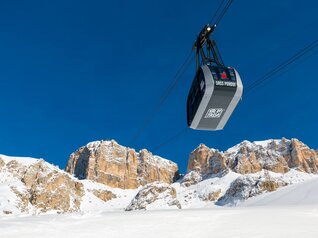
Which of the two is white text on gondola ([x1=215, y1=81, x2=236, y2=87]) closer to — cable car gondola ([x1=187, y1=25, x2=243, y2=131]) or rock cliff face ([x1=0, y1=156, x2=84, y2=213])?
cable car gondola ([x1=187, y1=25, x2=243, y2=131])

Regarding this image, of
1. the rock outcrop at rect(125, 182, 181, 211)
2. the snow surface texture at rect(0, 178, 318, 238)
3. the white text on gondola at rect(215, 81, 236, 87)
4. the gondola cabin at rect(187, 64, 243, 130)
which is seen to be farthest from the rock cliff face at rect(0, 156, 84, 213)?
the white text on gondola at rect(215, 81, 236, 87)

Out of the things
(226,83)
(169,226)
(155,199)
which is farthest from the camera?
(155,199)

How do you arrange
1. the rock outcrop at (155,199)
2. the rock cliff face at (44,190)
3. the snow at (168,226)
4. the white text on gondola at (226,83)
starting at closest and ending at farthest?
the snow at (168,226)
the white text on gondola at (226,83)
the rock outcrop at (155,199)
the rock cliff face at (44,190)

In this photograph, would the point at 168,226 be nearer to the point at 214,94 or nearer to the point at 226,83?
the point at 214,94

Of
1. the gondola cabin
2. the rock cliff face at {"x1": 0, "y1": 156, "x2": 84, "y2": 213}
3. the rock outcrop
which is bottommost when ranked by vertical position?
the gondola cabin

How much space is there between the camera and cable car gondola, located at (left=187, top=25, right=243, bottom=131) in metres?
13.6

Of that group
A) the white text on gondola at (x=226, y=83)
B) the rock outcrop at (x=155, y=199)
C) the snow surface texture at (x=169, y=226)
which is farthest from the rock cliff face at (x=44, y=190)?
the white text on gondola at (x=226, y=83)

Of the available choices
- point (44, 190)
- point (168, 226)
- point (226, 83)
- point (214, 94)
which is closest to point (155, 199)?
point (44, 190)

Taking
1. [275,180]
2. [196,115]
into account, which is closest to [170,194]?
[275,180]

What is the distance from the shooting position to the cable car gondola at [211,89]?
44.5ft

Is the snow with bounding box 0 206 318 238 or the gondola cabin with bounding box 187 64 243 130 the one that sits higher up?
the gondola cabin with bounding box 187 64 243 130

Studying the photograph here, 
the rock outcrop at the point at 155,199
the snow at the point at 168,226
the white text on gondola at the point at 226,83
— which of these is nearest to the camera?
the snow at the point at 168,226

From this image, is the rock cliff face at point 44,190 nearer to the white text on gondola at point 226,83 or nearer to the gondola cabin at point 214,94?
the gondola cabin at point 214,94

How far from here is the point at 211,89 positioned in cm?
1348
